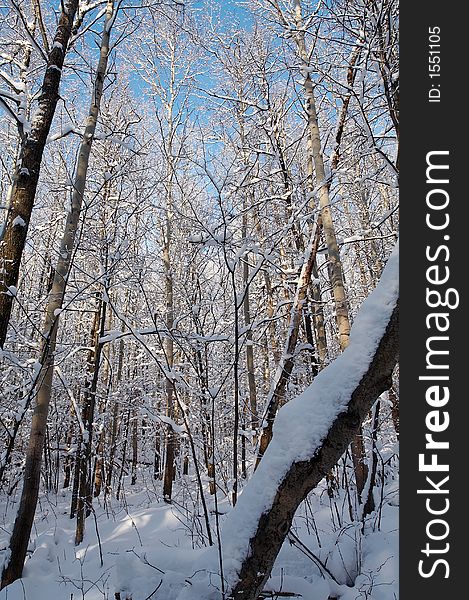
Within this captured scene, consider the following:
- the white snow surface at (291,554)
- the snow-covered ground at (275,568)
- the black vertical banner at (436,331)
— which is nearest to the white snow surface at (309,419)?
the white snow surface at (291,554)

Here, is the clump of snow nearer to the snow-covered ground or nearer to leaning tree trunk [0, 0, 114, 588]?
leaning tree trunk [0, 0, 114, 588]

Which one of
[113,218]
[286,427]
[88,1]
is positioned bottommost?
[286,427]

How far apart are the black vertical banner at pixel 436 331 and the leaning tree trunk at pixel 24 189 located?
2.36 metres

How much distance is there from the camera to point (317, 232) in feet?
16.3

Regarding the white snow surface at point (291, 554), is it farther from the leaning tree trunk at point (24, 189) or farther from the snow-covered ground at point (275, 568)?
the leaning tree trunk at point (24, 189)

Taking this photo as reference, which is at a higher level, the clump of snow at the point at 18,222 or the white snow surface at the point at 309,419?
the clump of snow at the point at 18,222

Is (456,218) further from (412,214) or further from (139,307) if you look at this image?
(139,307)

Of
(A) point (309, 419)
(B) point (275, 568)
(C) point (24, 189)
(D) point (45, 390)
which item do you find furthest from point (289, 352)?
(C) point (24, 189)

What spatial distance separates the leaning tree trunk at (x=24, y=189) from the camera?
9.45 feet

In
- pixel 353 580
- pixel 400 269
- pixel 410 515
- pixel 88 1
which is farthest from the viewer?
pixel 88 1

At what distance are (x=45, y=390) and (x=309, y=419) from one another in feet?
11.0

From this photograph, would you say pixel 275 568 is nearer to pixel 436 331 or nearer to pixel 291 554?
pixel 291 554

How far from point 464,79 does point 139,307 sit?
34.9ft

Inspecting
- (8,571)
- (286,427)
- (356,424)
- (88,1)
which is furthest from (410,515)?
(88,1)
